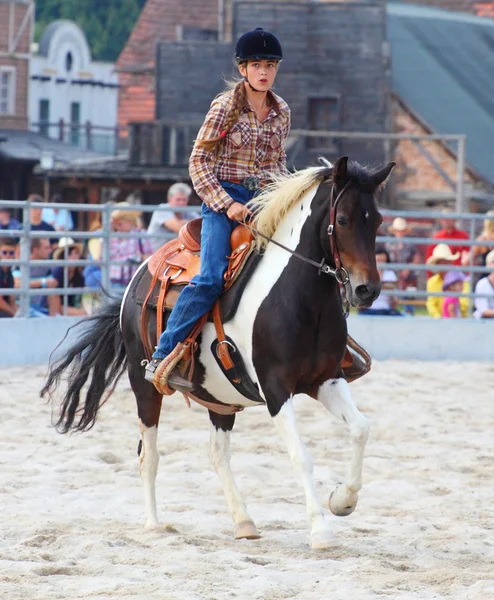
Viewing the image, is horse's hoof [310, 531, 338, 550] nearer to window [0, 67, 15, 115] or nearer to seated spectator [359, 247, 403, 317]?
seated spectator [359, 247, 403, 317]

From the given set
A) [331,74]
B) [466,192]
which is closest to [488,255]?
[466,192]

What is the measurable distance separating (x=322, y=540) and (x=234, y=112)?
6.35 ft

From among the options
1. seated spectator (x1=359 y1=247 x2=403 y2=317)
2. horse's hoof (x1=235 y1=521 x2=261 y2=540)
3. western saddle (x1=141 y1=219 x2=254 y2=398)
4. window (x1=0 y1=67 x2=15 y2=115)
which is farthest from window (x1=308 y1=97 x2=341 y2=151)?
horse's hoof (x1=235 y1=521 x2=261 y2=540)

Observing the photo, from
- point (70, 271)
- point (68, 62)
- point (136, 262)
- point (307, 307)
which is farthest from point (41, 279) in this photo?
point (68, 62)

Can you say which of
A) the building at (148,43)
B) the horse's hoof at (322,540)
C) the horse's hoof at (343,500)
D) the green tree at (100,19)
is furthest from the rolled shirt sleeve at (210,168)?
the green tree at (100,19)

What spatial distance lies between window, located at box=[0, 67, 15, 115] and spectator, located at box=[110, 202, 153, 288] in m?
30.7

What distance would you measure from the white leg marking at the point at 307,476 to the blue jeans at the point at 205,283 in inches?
25.7

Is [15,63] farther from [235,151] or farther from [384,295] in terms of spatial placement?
[235,151]

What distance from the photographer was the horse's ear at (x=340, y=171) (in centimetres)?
509

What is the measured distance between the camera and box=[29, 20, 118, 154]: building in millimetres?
48906

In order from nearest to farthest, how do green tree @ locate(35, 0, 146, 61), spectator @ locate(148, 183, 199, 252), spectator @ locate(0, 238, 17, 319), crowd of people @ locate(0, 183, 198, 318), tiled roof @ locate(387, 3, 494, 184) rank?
spectator @ locate(0, 238, 17, 319) < crowd of people @ locate(0, 183, 198, 318) < spectator @ locate(148, 183, 199, 252) < tiled roof @ locate(387, 3, 494, 184) < green tree @ locate(35, 0, 146, 61)

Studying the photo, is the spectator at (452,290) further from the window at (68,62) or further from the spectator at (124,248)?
the window at (68,62)

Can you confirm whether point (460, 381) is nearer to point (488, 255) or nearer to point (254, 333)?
point (488, 255)

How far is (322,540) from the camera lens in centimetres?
519
